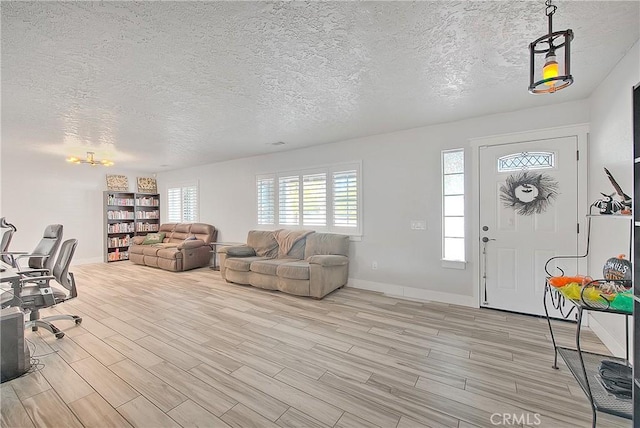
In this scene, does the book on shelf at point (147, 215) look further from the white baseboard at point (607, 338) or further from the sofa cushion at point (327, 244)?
the white baseboard at point (607, 338)

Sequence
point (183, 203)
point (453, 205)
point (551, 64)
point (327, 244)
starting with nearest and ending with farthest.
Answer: point (551, 64)
point (453, 205)
point (327, 244)
point (183, 203)

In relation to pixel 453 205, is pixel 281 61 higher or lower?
higher

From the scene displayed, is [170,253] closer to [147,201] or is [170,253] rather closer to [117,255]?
[117,255]

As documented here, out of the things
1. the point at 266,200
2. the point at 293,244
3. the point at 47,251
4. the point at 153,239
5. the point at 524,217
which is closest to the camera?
the point at 524,217

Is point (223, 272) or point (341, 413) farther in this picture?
point (223, 272)

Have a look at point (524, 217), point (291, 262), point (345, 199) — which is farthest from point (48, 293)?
point (524, 217)

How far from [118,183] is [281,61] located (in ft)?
24.5

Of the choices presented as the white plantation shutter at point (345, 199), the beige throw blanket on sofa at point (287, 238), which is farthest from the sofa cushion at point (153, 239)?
the white plantation shutter at point (345, 199)

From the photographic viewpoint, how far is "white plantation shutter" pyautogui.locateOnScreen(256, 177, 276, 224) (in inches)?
223

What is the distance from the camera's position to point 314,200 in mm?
5078

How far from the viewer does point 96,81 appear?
2.49 m

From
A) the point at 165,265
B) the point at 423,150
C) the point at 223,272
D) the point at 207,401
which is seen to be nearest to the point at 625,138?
the point at 423,150

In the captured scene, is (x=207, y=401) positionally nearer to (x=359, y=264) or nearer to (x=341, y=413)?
(x=341, y=413)

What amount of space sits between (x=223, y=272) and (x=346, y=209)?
8.72ft
